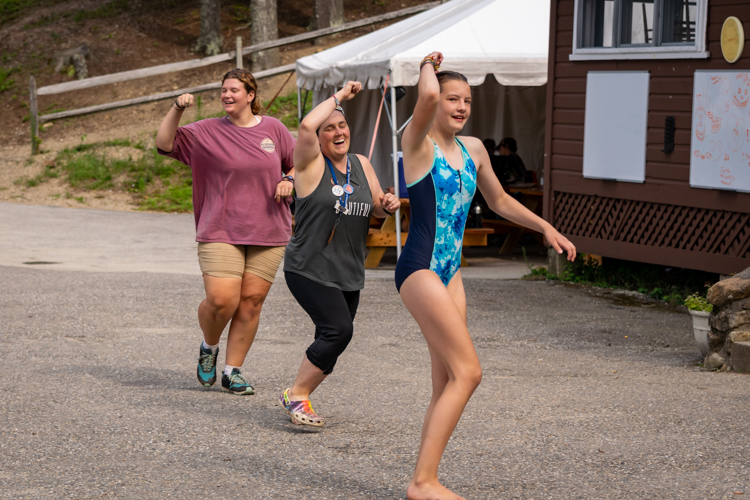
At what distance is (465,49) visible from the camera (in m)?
11.8

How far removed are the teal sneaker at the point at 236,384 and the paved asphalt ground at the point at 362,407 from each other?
0.08 meters

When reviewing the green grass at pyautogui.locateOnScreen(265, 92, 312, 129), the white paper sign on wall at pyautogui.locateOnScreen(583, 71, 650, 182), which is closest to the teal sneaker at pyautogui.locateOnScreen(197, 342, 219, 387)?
the white paper sign on wall at pyautogui.locateOnScreen(583, 71, 650, 182)

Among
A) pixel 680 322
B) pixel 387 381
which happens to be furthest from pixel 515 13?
pixel 387 381

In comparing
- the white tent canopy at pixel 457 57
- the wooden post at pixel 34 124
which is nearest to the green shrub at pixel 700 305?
the white tent canopy at pixel 457 57

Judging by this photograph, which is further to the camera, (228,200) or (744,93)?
(744,93)

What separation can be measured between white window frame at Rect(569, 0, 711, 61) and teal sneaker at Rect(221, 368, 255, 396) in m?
5.75

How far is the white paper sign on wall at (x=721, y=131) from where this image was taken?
871 centimetres

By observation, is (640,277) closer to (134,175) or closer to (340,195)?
(340,195)

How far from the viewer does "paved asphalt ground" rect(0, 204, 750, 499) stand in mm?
4258

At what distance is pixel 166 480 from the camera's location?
423 cm

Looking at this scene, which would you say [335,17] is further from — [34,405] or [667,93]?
[34,405]

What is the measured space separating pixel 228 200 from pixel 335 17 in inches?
813

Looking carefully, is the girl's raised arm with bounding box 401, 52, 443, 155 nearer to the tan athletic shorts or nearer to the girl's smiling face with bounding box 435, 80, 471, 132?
the girl's smiling face with bounding box 435, 80, 471, 132

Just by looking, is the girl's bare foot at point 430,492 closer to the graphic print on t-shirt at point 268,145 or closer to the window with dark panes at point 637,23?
the graphic print on t-shirt at point 268,145
